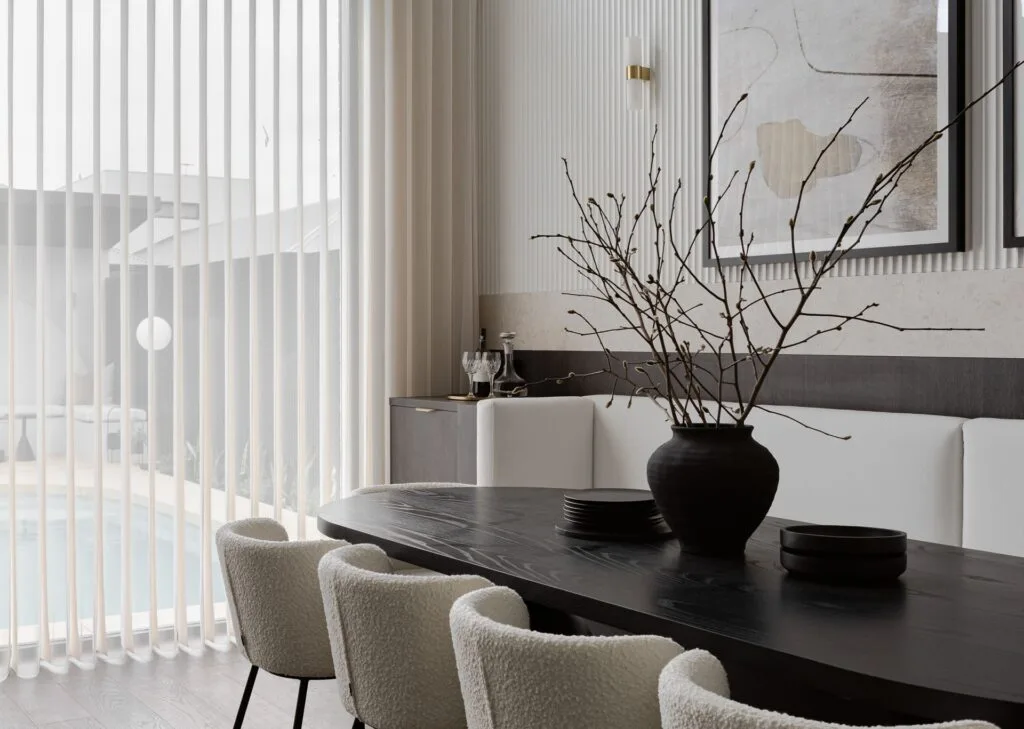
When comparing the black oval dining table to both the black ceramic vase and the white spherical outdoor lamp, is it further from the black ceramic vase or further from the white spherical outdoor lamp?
the white spherical outdoor lamp

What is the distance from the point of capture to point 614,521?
206cm

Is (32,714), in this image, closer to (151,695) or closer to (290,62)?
(151,695)

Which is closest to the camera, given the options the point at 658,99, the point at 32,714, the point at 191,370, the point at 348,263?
the point at 32,714

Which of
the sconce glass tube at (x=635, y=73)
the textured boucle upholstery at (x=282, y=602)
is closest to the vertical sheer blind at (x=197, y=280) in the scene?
the sconce glass tube at (x=635, y=73)

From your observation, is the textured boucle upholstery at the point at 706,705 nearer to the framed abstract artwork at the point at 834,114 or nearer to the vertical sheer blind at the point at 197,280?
the framed abstract artwork at the point at 834,114

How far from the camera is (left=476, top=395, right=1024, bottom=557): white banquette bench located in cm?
258

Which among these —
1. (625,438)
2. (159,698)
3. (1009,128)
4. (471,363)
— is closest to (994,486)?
(1009,128)

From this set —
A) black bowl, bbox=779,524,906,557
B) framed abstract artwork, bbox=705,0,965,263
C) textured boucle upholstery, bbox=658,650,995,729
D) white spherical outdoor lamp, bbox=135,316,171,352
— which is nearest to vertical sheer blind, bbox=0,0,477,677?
white spherical outdoor lamp, bbox=135,316,171,352

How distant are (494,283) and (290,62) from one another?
4.06 feet

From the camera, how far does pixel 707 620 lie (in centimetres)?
144

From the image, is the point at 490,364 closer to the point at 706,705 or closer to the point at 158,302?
the point at 158,302

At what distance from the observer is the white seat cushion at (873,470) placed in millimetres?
2703

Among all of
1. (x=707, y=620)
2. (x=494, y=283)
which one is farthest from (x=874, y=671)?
(x=494, y=283)

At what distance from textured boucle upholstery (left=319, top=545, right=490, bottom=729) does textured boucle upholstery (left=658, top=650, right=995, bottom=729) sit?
53 cm
